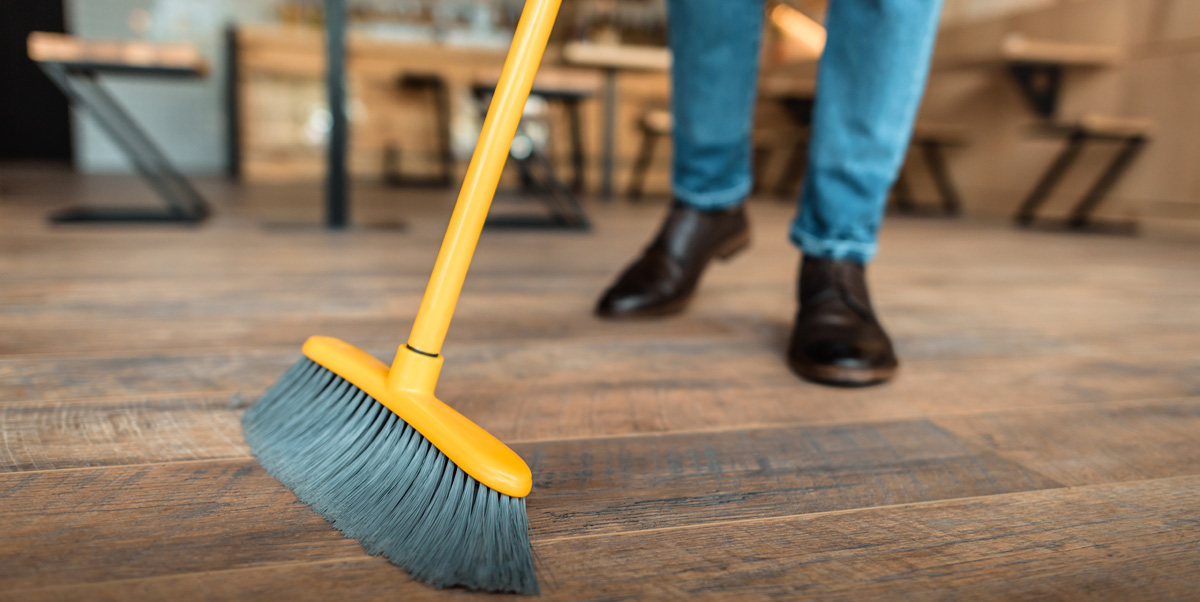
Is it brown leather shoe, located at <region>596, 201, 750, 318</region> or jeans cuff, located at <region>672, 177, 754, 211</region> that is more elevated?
jeans cuff, located at <region>672, 177, 754, 211</region>

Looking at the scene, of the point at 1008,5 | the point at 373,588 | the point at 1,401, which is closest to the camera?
the point at 373,588

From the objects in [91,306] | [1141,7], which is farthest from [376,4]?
[91,306]

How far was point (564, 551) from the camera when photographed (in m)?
0.38

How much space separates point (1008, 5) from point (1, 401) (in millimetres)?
4410

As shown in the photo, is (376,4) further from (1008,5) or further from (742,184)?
(742,184)

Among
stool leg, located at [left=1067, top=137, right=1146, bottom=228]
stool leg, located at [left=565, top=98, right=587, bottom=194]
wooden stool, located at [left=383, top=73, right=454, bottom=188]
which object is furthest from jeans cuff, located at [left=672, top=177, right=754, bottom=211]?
wooden stool, located at [left=383, top=73, right=454, bottom=188]

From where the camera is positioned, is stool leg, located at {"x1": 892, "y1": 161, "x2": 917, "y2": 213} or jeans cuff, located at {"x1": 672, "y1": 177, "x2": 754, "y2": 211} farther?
stool leg, located at {"x1": 892, "y1": 161, "x2": 917, "y2": 213}

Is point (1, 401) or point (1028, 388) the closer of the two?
point (1, 401)

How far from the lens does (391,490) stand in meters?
0.41

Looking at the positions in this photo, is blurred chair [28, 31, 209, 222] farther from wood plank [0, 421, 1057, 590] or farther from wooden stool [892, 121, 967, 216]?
wooden stool [892, 121, 967, 216]

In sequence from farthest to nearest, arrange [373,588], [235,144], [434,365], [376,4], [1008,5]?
[376,4], [235,144], [1008,5], [434,365], [373,588]

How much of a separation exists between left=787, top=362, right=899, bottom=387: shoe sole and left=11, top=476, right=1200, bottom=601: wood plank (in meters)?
0.24

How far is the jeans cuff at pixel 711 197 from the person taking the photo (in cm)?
99

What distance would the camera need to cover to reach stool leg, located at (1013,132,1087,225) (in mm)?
3137
